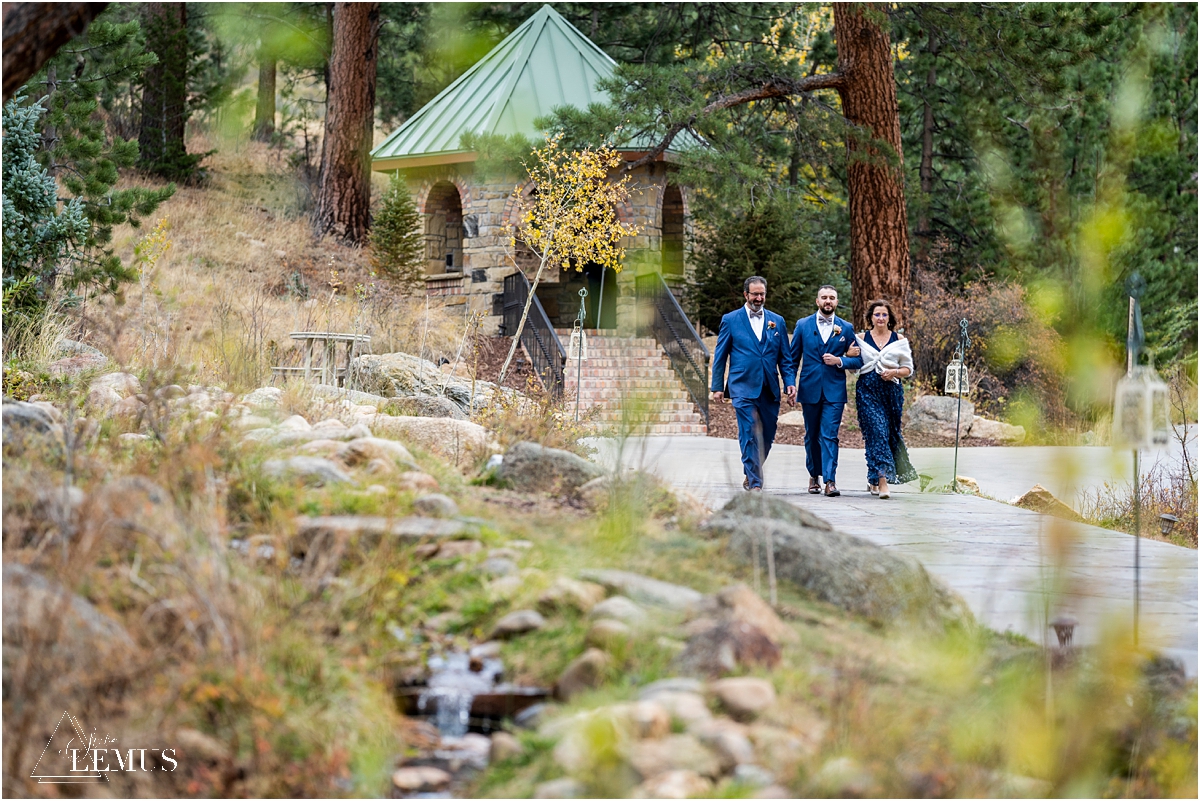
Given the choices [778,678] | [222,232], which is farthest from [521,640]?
[222,232]

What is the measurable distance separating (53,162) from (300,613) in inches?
411

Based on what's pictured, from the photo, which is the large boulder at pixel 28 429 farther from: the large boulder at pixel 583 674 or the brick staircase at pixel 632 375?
the brick staircase at pixel 632 375

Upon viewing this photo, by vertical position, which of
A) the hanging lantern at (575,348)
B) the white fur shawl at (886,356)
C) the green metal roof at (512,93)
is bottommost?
the white fur shawl at (886,356)

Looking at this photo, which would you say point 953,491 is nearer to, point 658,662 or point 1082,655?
point 1082,655

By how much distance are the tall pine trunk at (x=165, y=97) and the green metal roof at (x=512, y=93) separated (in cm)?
396

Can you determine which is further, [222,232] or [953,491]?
[222,232]

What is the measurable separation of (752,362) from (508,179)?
485 inches

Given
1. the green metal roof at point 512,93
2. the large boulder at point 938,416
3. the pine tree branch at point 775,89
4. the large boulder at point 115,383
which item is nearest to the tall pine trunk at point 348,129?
the green metal roof at point 512,93

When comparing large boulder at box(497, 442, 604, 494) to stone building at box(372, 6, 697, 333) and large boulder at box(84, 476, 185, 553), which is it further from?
stone building at box(372, 6, 697, 333)

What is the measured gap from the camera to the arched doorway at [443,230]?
22938mm

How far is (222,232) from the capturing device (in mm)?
20266

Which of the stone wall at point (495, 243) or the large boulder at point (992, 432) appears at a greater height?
the stone wall at point (495, 243)

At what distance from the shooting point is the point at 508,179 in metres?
20.4

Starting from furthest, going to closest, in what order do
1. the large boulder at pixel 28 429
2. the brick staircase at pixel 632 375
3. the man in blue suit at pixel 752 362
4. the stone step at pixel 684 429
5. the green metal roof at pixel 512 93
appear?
the green metal roof at pixel 512 93 < the brick staircase at pixel 632 375 < the stone step at pixel 684 429 < the man in blue suit at pixel 752 362 < the large boulder at pixel 28 429
